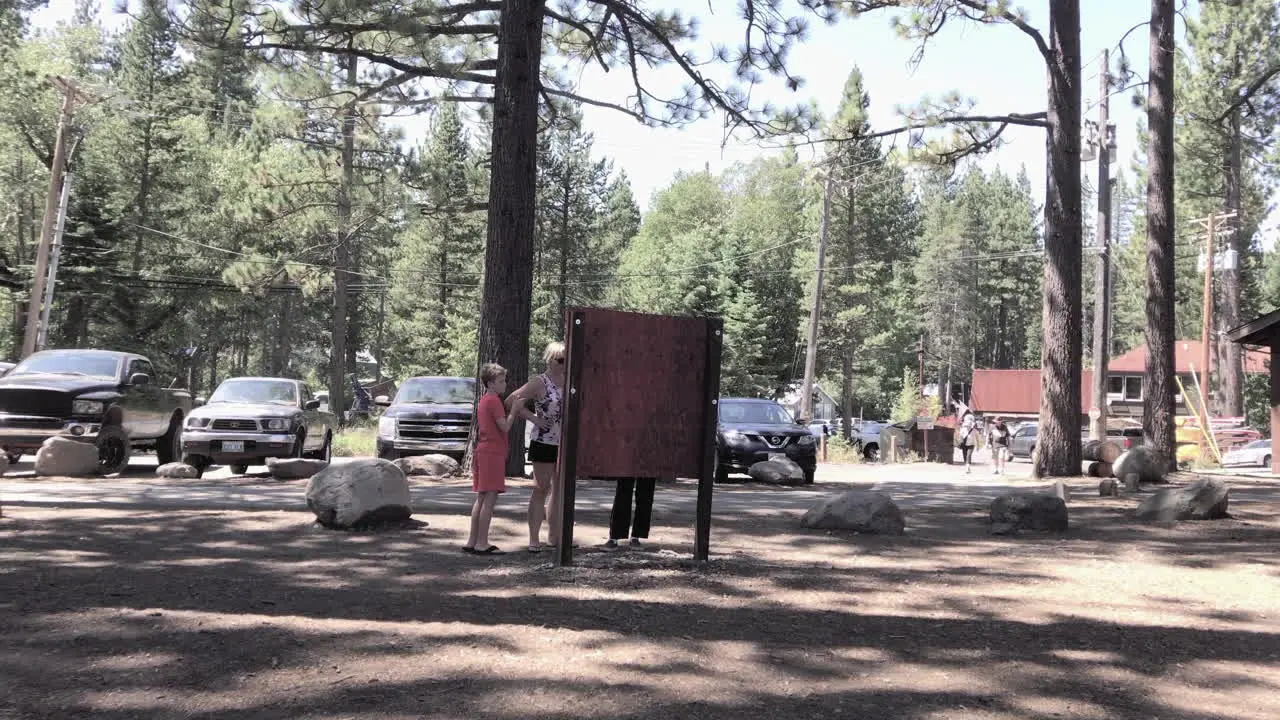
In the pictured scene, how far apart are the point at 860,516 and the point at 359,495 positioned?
15.5 feet

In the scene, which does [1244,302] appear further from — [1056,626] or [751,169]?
[1056,626]

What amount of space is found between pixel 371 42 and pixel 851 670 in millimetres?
13162

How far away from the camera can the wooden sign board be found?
6.88m

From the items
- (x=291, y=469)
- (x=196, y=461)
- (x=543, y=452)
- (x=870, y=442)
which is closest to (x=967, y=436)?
(x=870, y=442)

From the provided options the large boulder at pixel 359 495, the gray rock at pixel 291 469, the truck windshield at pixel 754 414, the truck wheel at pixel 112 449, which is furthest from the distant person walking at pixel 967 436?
the large boulder at pixel 359 495

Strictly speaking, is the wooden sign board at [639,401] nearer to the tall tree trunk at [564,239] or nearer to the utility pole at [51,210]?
the utility pole at [51,210]

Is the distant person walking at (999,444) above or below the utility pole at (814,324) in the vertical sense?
below

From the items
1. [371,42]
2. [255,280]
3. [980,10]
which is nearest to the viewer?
[371,42]

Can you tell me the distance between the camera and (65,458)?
1420 centimetres

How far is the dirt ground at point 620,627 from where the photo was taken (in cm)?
417

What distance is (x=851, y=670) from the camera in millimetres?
4719

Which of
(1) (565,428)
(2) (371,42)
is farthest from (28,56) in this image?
(1) (565,428)

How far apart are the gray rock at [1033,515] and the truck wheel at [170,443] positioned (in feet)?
45.5

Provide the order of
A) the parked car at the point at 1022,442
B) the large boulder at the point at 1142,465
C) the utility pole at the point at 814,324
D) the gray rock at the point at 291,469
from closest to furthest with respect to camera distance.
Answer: the gray rock at the point at 291,469 → the large boulder at the point at 1142,465 → the utility pole at the point at 814,324 → the parked car at the point at 1022,442
